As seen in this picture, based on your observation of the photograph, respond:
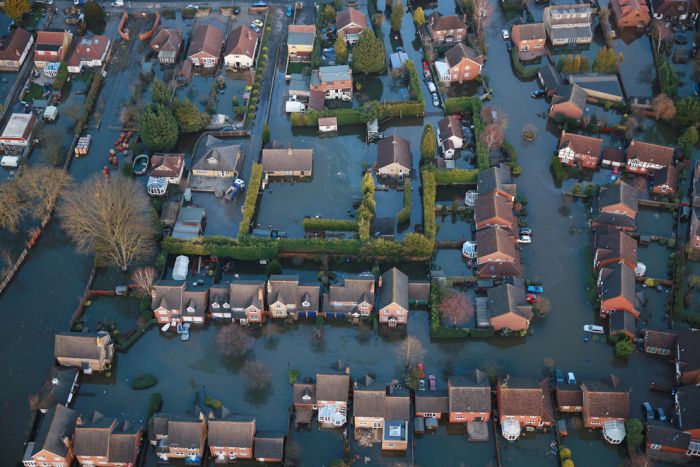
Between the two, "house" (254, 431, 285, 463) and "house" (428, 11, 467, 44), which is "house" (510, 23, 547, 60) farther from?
"house" (254, 431, 285, 463)

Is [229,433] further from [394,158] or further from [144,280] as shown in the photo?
[394,158]

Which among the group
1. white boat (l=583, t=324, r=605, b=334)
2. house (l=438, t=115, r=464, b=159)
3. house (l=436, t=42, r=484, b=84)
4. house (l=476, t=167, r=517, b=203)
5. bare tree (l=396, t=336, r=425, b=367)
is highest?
house (l=436, t=42, r=484, b=84)

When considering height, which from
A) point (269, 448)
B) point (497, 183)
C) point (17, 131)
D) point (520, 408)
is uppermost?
point (17, 131)

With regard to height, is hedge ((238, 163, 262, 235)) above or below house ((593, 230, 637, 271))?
above

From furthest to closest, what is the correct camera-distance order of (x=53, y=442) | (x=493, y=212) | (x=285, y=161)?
1. (x=285, y=161)
2. (x=493, y=212)
3. (x=53, y=442)

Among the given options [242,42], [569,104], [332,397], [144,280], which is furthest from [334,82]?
[332,397]

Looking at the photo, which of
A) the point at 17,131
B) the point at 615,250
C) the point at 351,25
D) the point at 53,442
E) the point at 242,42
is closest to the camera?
the point at 53,442

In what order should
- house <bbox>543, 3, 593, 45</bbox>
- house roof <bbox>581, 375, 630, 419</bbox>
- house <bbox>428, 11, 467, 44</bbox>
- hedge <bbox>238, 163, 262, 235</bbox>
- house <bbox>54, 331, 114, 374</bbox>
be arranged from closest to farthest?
1. house roof <bbox>581, 375, 630, 419</bbox>
2. house <bbox>54, 331, 114, 374</bbox>
3. hedge <bbox>238, 163, 262, 235</bbox>
4. house <bbox>428, 11, 467, 44</bbox>
5. house <bbox>543, 3, 593, 45</bbox>

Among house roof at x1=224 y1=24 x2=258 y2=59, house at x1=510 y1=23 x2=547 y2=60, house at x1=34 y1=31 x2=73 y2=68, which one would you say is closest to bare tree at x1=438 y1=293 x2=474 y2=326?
house at x1=510 y1=23 x2=547 y2=60

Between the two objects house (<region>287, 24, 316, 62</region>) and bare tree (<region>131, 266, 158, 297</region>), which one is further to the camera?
house (<region>287, 24, 316, 62</region>)
